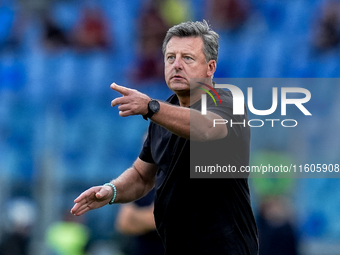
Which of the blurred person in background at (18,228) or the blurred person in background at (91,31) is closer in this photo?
the blurred person in background at (18,228)

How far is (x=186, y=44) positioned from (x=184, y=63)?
15 centimetres

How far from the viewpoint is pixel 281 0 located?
9422 mm

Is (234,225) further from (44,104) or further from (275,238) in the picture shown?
(44,104)

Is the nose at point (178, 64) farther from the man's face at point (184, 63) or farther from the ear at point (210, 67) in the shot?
the ear at point (210, 67)

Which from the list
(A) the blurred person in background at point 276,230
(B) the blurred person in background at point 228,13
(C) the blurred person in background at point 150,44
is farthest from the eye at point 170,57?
(B) the blurred person in background at point 228,13

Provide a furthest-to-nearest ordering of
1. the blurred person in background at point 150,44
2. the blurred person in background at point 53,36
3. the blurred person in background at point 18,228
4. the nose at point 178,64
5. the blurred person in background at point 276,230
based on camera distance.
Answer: the blurred person in background at point 53,36 < the blurred person in background at point 150,44 < the blurred person in background at point 18,228 < the blurred person in background at point 276,230 < the nose at point 178,64

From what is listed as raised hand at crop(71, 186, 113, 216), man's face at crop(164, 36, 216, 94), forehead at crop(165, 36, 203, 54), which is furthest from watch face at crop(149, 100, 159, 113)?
raised hand at crop(71, 186, 113, 216)

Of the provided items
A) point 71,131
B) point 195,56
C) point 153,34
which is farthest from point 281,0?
point 195,56

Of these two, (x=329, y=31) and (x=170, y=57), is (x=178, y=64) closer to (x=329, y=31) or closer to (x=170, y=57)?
(x=170, y=57)

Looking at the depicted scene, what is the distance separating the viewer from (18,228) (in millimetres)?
7883

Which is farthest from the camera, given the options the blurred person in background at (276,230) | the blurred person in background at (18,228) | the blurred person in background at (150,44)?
the blurred person in background at (150,44)

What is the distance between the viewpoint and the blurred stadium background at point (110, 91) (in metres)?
7.82

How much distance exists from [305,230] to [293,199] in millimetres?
853

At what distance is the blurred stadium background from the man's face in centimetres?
385
